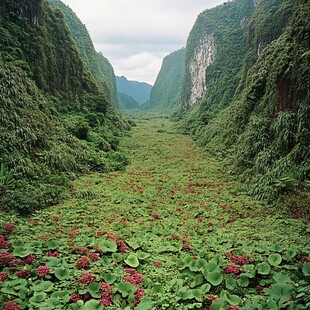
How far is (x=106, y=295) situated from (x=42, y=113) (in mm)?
12972

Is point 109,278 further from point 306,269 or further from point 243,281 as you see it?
point 306,269

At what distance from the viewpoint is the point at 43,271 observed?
16.7 ft

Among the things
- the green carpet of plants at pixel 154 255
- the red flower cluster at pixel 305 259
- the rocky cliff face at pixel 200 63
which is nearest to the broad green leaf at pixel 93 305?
the green carpet of plants at pixel 154 255

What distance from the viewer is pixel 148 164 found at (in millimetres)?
17422

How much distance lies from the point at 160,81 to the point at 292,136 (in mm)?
150026

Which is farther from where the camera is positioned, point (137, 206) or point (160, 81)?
point (160, 81)

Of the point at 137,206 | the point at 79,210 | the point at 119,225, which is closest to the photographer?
the point at 119,225

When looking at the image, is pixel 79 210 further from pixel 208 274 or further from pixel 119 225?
pixel 208 274

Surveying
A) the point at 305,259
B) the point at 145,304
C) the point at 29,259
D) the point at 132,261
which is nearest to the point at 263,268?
the point at 305,259

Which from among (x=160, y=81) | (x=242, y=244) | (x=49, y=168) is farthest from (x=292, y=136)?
(x=160, y=81)

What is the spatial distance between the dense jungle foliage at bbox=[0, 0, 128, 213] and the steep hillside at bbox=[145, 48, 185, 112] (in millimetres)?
95594

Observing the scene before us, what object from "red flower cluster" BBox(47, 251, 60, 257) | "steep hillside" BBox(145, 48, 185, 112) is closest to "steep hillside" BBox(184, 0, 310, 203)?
"red flower cluster" BBox(47, 251, 60, 257)

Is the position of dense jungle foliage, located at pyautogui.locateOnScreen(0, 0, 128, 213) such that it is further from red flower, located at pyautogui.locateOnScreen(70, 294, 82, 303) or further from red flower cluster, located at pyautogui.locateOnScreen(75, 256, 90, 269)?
red flower, located at pyautogui.locateOnScreen(70, 294, 82, 303)

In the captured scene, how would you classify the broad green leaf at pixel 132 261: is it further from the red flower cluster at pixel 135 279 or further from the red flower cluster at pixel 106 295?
the red flower cluster at pixel 106 295
